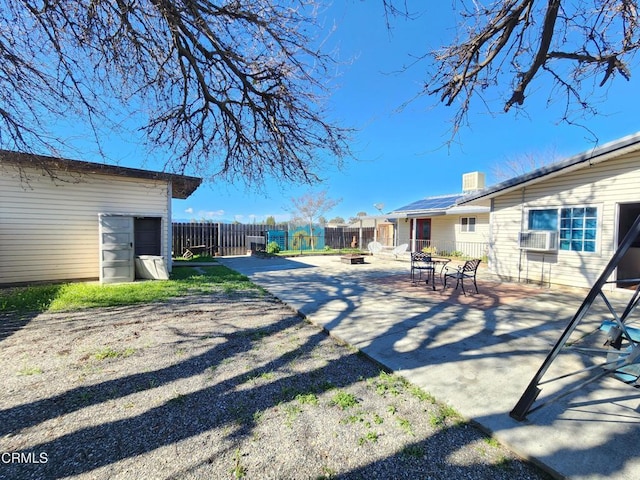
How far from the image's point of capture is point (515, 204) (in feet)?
27.7

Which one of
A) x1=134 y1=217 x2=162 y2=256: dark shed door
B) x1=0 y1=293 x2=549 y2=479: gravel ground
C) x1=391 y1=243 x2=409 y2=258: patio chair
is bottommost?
x1=0 y1=293 x2=549 y2=479: gravel ground

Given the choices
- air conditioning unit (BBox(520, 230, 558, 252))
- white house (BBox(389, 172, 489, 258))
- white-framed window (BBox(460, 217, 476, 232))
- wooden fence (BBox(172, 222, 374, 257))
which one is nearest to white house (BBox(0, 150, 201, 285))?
wooden fence (BBox(172, 222, 374, 257))

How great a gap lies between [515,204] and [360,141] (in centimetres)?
655

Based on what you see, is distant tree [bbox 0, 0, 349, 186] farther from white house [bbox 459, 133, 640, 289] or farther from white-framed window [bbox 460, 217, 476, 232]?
white-framed window [bbox 460, 217, 476, 232]

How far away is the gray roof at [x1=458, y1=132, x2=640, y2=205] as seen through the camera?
230 inches

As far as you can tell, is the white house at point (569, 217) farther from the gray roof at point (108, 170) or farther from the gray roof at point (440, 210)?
the gray roof at point (108, 170)

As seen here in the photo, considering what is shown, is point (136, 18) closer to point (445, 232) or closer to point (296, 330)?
point (296, 330)

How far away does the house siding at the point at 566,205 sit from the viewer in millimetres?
6402

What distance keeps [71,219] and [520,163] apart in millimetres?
28087

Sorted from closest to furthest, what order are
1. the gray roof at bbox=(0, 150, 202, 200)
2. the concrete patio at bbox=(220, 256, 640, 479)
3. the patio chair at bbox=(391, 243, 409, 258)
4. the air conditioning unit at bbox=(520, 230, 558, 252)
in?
1. the concrete patio at bbox=(220, 256, 640, 479)
2. the gray roof at bbox=(0, 150, 202, 200)
3. the air conditioning unit at bbox=(520, 230, 558, 252)
4. the patio chair at bbox=(391, 243, 409, 258)

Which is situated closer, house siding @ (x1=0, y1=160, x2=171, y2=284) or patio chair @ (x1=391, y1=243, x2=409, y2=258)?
house siding @ (x1=0, y1=160, x2=171, y2=284)

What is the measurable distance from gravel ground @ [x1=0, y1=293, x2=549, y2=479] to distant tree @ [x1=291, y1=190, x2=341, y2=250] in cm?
2622

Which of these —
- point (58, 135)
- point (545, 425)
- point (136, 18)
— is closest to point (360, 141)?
point (136, 18)

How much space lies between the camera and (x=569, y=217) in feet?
23.9
